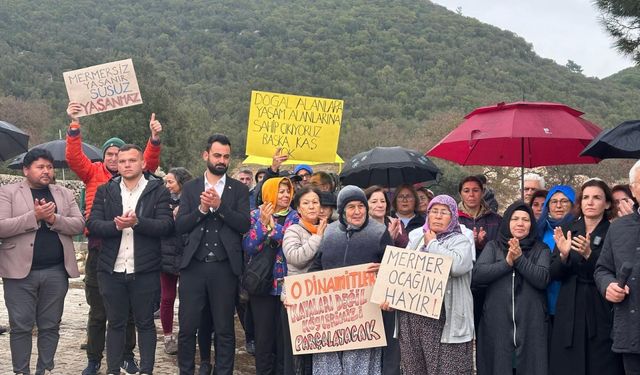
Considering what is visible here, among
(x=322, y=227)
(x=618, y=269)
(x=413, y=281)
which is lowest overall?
(x=413, y=281)

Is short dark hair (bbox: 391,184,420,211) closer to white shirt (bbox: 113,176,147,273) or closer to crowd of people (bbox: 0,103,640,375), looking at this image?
crowd of people (bbox: 0,103,640,375)

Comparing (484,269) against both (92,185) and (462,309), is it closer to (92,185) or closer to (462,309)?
(462,309)

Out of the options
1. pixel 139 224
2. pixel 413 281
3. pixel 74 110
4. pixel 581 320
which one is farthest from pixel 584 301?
pixel 74 110

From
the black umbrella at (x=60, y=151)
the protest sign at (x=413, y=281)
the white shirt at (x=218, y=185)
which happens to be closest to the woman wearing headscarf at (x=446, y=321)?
the protest sign at (x=413, y=281)

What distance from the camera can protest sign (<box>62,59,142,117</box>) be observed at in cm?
842

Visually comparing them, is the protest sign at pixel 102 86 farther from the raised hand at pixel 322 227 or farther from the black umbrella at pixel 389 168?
the raised hand at pixel 322 227

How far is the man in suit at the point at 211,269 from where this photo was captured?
6.93 m

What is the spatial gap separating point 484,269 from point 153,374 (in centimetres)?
350

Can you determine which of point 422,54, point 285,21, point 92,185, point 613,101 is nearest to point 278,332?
point 92,185

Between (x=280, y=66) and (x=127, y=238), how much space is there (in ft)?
178

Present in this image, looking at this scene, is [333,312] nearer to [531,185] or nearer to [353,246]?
[353,246]

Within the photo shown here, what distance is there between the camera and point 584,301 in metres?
6.07

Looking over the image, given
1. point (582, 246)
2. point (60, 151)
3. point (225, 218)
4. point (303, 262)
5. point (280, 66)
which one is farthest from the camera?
point (280, 66)

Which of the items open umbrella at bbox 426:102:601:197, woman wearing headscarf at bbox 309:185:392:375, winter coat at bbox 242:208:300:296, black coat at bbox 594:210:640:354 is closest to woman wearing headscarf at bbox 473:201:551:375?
black coat at bbox 594:210:640:354
